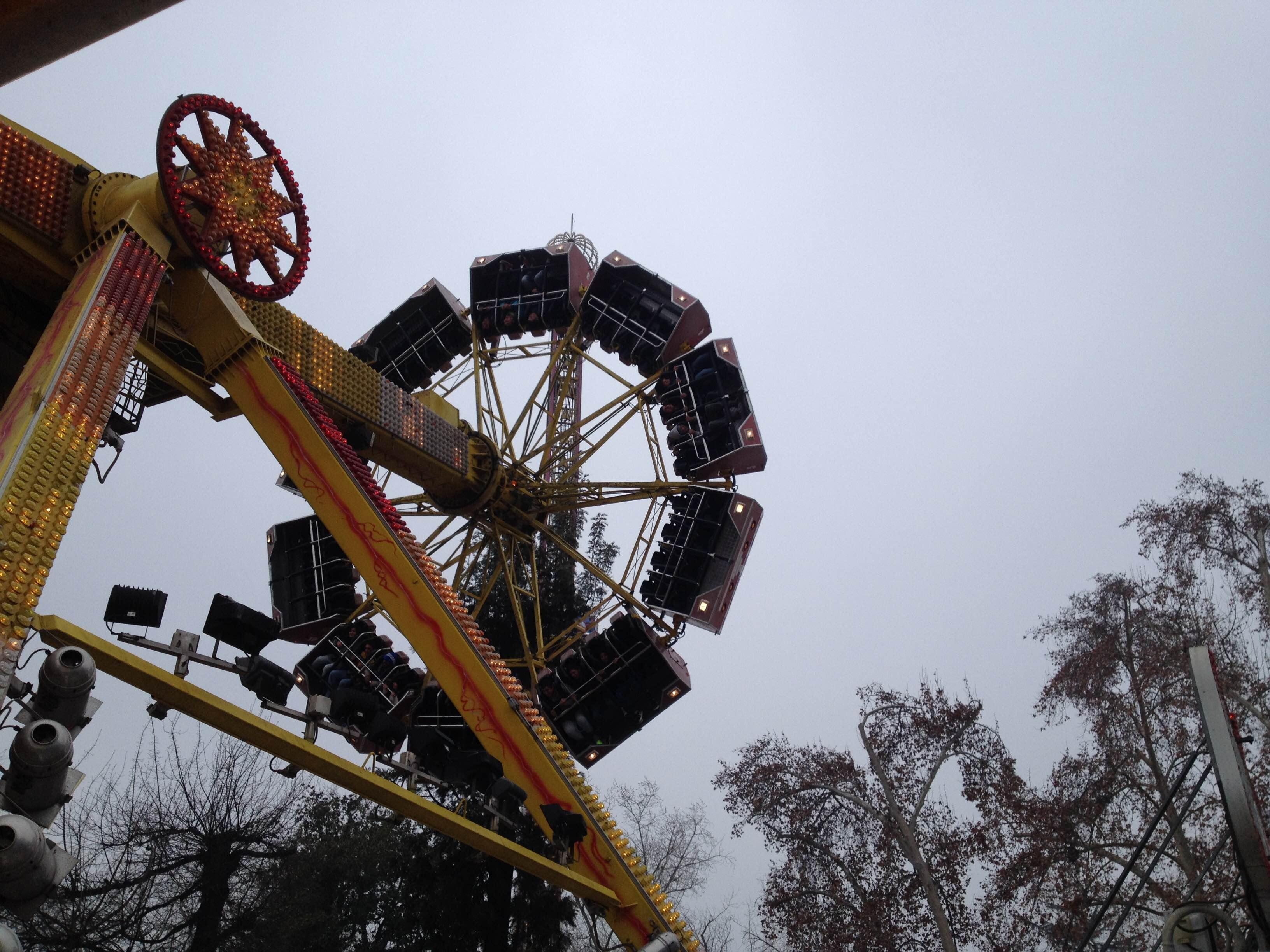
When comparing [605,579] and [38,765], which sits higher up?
[605,579]

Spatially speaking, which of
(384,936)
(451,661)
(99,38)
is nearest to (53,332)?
(451,661)

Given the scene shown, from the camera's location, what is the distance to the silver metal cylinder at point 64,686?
240 inches

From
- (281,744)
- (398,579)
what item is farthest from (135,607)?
(398,579)

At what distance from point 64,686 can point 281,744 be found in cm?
277

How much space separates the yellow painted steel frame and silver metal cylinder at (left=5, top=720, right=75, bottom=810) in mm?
6245

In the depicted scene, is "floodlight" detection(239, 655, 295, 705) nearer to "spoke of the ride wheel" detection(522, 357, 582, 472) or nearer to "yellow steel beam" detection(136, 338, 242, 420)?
"yellow steel beam" detection(136, 338, 242, 420)

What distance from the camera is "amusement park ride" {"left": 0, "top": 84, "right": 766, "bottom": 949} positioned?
7664 mm

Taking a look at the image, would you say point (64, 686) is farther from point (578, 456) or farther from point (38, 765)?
point (578, 456)

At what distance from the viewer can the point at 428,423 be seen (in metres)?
16.6

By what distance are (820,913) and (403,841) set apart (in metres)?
8.44

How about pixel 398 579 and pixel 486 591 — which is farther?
pixel 486 591

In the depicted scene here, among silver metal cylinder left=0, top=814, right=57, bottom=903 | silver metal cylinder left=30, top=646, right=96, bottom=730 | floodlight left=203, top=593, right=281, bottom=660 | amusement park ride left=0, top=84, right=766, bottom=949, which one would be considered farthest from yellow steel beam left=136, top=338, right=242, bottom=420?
silver metal cylinder left=0, top=814, right=57, bottom=903

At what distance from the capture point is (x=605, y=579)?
1831 centimetres

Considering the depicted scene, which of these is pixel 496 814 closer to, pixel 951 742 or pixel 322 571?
pixel 322 571
